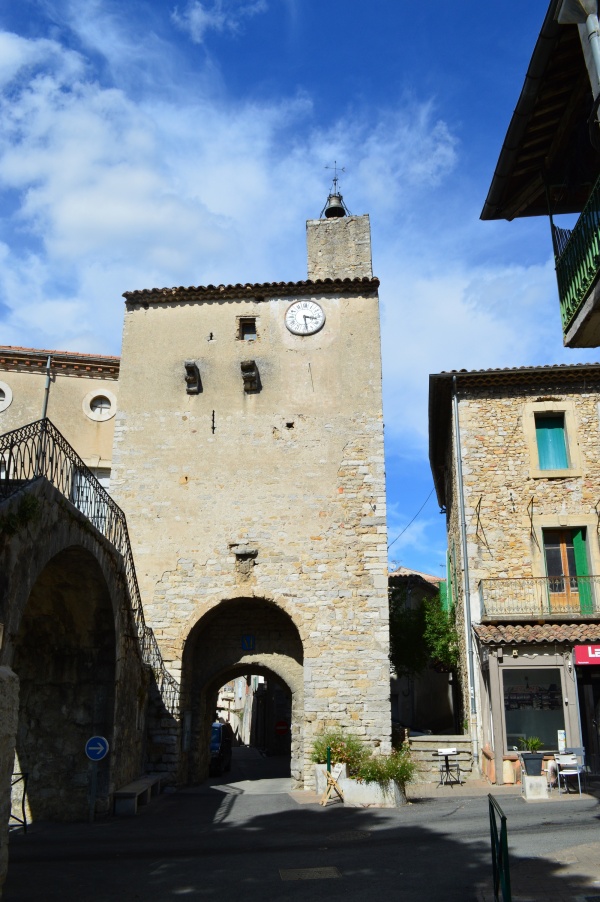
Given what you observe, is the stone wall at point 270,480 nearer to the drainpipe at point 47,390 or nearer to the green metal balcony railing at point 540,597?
the green metal balcony railing at point 540,597

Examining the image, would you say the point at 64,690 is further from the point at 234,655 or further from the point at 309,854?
the point at 234,655

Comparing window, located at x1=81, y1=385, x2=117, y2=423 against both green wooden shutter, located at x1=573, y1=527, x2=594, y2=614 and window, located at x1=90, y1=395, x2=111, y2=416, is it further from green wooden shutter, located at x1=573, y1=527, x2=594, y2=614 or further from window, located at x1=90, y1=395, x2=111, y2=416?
green wooden shutter, located at x1=573, y1=527, x2=594, y2=614

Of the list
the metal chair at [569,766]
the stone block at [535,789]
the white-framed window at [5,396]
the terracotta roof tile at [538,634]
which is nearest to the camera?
the stone block at [535,789]

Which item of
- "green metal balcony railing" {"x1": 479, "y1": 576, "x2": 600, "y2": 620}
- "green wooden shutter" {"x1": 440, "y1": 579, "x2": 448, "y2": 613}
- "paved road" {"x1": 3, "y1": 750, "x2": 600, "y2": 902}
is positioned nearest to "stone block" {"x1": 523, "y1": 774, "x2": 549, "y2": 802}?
"paved road" {"x1": 3, "y1": 750, "x2": 600, "y2": 902}

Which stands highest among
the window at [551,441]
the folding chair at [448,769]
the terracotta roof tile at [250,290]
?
the terracotta roof tile at [250,290]

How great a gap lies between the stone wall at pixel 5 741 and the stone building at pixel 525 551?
1038 centimetres

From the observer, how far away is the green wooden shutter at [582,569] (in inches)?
626

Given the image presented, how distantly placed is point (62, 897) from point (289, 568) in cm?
949

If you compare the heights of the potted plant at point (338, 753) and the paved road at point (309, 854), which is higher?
the potted plant at point (338, 753)

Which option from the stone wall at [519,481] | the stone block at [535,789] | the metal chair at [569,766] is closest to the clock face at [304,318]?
the stone wall at [519,481]

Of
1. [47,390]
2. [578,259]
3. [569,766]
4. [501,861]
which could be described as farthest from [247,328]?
[501,861]

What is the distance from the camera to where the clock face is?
17656 mm

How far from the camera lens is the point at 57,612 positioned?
11.5 metres

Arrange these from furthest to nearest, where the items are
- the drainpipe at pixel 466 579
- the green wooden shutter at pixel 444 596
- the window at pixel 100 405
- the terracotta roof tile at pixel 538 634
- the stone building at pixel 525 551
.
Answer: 1. the window at pixel 100 405
2. the green wooden shutter at pixel 444 596
3. the drainpipe at pixel 466 579
4. the stone building at pixel 525 551
5. the terracotta roof tile at pixel 538 634
